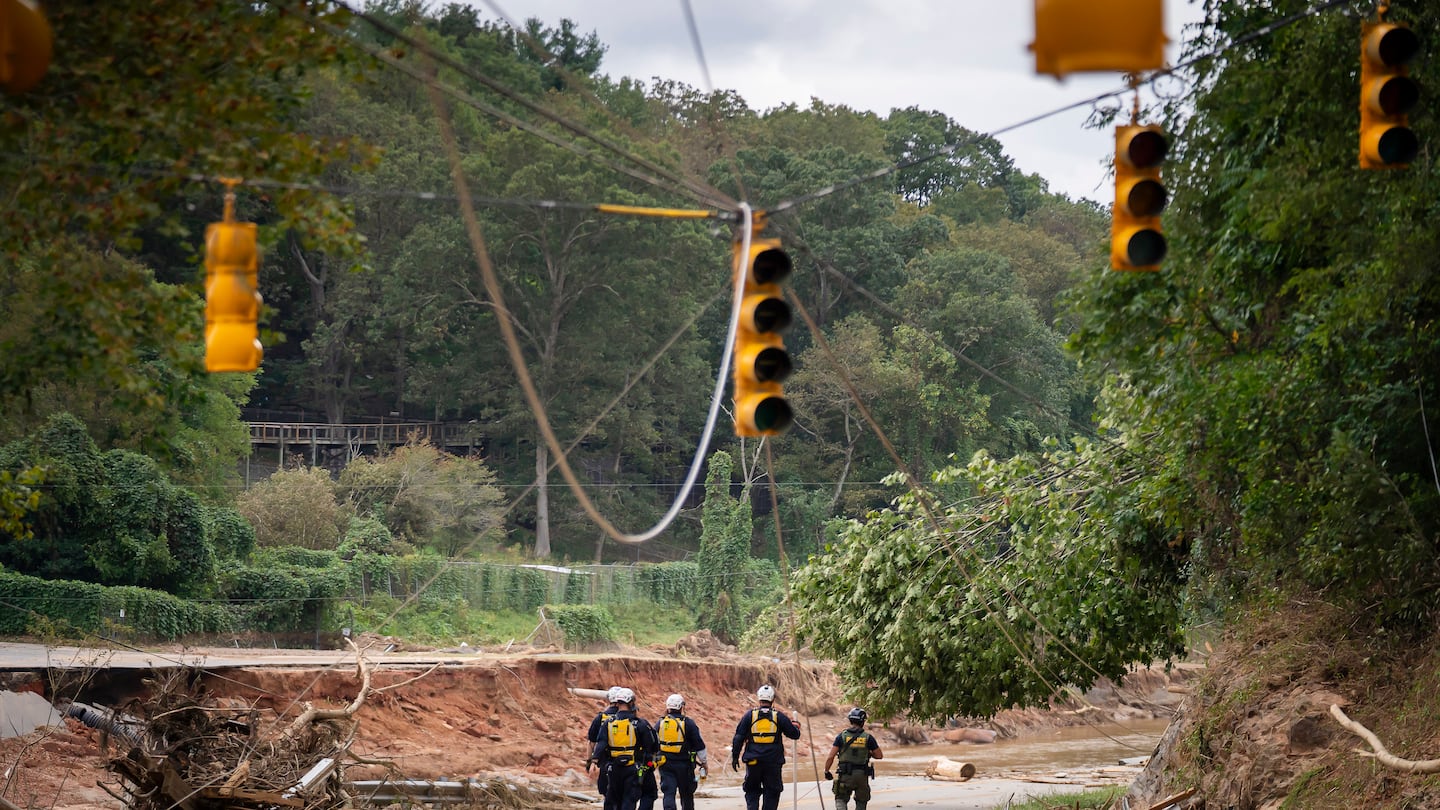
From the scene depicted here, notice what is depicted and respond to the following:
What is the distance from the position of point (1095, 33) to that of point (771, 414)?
3.80m

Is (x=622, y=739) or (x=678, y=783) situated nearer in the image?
(x=622, y=739)

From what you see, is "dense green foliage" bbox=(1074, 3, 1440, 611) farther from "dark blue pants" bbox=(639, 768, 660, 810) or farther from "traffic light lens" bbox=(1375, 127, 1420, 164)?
"dark blue pants" bbox=(639, 768, 660, 810)

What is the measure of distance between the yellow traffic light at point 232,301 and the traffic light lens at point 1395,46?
6611 mm

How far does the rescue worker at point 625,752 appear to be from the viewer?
17594 mm

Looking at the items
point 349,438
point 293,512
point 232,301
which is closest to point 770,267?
point 232,301

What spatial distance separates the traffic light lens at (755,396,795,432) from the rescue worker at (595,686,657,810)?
29.4 feet

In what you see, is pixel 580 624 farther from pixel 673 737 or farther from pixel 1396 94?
pixel 1396 94

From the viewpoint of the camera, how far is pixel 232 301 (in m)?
8.77

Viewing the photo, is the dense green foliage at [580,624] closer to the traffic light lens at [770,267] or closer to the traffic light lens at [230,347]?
the traffic light lens at [770,267]

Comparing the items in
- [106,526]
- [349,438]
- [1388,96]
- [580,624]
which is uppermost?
[349,438]

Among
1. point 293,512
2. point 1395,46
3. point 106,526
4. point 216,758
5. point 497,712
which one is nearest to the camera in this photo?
point 1395,46

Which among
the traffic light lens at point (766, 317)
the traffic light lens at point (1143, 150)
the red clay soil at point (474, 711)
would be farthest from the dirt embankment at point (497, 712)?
the traffic light lens at point (1143, 150)

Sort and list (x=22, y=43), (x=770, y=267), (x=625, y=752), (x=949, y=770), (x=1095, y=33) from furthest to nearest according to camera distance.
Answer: (x=949, y=770), (x=625, y=752), (x=770, y=267), (x=22, y=43), (x=1095, y=33)

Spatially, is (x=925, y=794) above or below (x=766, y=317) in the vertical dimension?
below
